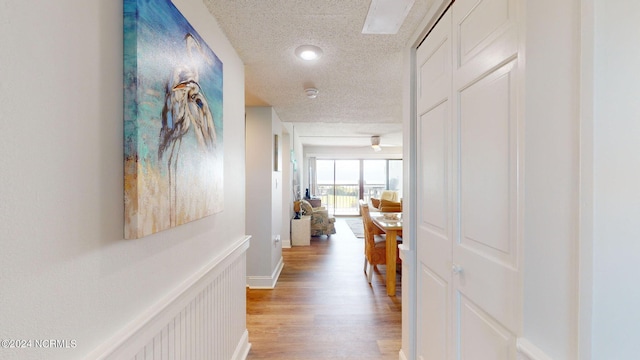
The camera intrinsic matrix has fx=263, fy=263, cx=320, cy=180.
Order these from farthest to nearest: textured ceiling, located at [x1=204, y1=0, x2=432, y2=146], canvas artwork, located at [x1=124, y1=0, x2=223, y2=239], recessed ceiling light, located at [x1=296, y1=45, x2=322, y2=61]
A: recessed ceiling light, located at [x1=296, y1=45, x2=322, y2=61]
textured ceiling, located at [x1=204, y1=0, x2=432, y2=146]
canvas artwork, located at [x1=124, y1=0, x2=223, y2=239]

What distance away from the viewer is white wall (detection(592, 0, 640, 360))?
595 mm

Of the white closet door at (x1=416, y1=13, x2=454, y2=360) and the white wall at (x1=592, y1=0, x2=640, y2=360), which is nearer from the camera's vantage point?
the white wall at (x1=592, y1=0, x2=640, y2=360)

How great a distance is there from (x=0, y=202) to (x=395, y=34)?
73.3 inches

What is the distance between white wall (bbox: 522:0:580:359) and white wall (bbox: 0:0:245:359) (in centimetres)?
120

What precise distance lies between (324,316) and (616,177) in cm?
245

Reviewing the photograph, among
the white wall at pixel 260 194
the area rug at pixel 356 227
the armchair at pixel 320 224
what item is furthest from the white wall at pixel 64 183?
the area rug at pixel 356 227

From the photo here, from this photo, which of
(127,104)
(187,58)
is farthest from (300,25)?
(127,104)

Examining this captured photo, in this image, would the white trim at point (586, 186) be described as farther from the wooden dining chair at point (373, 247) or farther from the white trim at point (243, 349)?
the wooden dining chair at point (373, 247)

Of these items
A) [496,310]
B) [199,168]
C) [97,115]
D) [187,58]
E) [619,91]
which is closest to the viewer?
[619,91]

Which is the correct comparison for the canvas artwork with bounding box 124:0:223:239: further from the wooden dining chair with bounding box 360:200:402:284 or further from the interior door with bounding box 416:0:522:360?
the wooden dining chair with bounding box 360:200:402:284

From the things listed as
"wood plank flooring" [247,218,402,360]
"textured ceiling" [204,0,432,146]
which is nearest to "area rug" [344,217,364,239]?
"wood plank flooring" [247,218,402,360]

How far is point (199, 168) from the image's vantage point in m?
1.21

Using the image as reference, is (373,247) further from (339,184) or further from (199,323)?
(339,184)

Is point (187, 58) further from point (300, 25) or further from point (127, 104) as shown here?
point (300, 25)
